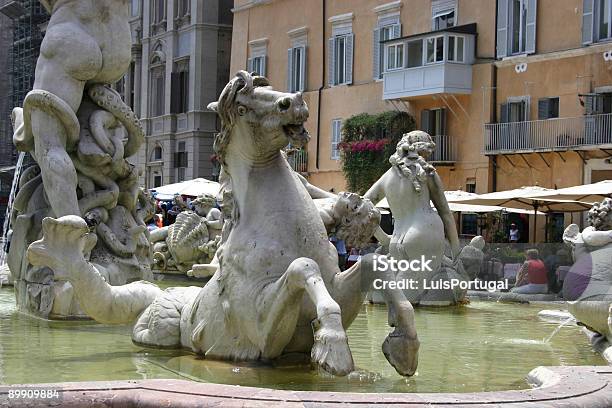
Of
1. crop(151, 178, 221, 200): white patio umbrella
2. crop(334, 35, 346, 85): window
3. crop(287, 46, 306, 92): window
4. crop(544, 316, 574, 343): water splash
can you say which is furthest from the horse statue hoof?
crop(287, 46, 306, 92): window

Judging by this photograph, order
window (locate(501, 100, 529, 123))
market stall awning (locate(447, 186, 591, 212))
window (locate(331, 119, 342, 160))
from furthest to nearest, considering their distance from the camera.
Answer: window (locate(331, 119, 342, 160)) < window (locate(501, 100, 529, 123)) < market stall awning (locate(447, 186, 591, 212))

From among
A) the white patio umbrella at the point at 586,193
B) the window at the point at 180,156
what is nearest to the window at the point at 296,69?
the window at the point at 180,156

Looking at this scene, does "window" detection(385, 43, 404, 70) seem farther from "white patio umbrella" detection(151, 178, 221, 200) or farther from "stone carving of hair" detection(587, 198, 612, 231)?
"stone carving of hair" detection(587, 198, 612, 231)

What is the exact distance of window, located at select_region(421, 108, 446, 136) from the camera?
3806 centimetres

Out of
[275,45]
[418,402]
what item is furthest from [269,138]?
[275,45]

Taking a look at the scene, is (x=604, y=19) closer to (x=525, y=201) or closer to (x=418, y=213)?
(x=525, y=201)

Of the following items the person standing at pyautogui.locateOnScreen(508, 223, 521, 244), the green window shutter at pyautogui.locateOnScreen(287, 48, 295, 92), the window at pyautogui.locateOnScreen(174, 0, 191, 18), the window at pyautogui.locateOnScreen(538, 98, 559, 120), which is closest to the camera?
the person standing at pyautogui.locateOnScreen(508, 223, 521, 244)

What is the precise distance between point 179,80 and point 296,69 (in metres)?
9.60

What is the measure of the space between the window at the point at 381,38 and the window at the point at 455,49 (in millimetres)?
3960

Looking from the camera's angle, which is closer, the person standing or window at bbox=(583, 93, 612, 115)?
the person standing

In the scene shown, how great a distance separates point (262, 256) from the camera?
16.6ft

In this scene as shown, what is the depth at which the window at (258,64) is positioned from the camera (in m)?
48.7

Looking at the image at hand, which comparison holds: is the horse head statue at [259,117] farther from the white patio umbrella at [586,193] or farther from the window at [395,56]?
the window at [395,56]

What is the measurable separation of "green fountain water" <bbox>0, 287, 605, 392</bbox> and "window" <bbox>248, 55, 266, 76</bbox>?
135ft
